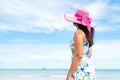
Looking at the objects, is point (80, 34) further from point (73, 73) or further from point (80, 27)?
point (73, 73)

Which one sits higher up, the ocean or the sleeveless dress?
the ocean

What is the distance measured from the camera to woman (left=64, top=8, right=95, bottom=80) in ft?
14.3

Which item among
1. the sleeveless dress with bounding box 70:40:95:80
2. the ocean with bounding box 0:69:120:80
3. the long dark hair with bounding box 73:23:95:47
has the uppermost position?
the ocean with bounding box 0:69:120:80

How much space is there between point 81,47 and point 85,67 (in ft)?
1.03

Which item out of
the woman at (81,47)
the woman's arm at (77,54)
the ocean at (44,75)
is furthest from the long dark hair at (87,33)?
the ocean at (44,75)

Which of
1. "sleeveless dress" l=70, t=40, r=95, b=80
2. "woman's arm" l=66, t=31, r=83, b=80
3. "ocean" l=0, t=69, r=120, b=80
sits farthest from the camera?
"ocean" l=0, t=69, r=120, b=80

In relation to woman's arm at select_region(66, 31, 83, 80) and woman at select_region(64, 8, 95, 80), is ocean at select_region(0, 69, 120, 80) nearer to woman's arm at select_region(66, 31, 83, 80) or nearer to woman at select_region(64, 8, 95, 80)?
woman at select_region(64, 8, 95, 80)

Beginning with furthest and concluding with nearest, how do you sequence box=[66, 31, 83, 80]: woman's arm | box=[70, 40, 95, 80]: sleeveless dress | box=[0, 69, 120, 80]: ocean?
box=[0, 69, 120, 80]: ocean < box=[70, 40, 95, 80]: sleeveless dress < box=[66, 31, 83, 80]: woman's arm

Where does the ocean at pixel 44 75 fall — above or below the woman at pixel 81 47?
above

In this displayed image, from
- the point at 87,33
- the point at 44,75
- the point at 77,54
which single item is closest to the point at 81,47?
the point at 77,54

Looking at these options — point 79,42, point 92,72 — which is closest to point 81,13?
point 79,42

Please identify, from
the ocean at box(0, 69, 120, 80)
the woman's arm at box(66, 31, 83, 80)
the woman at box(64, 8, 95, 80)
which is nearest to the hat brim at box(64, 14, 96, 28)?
the woman at box(64, 8, 95, 80)

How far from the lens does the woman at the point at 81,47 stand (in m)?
4.35

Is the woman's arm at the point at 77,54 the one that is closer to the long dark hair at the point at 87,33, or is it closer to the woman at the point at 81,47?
the woman at the point at 81,47
